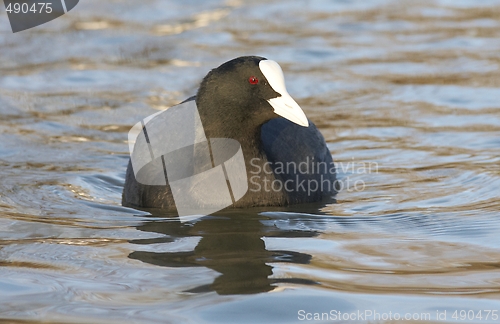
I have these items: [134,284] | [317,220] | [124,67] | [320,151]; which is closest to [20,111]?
[124,67]

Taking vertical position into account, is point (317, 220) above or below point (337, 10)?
below

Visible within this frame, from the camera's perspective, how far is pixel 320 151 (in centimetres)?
563

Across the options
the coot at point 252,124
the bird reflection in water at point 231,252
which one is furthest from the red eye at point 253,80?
the bird reflection in water at point 231,252

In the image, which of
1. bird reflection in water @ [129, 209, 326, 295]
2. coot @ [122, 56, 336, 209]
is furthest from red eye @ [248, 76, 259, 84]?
bird reflection in water @ [129, 209, 326, 295]

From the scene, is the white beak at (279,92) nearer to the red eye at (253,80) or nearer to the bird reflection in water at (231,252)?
the red eye at (253,80)

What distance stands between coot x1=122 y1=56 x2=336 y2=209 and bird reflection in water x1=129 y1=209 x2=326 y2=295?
0.20 m

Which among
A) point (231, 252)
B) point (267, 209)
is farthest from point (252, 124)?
point (231, 252)

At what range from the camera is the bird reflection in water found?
3.59m

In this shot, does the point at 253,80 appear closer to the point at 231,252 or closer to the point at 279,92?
the point at 279,92

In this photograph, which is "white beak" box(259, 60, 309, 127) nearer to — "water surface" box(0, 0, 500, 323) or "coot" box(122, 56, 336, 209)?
"coot" box(122, 56, 336, 209)

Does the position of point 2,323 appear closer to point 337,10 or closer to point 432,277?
point 432,277

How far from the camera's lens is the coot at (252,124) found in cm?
473

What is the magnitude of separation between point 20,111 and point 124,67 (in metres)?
1.90

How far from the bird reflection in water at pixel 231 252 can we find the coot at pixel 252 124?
0.20 metres
